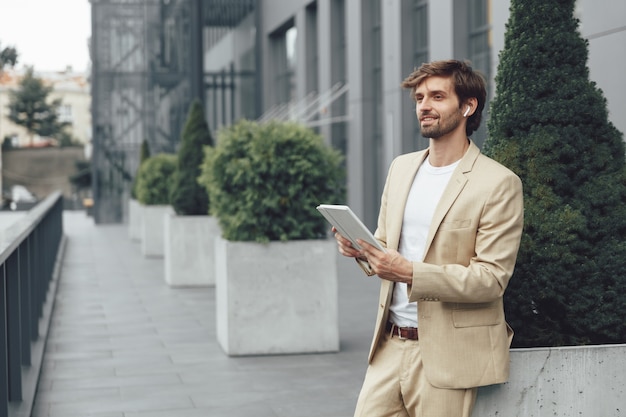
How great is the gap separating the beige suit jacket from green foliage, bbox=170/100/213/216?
11.7 metres

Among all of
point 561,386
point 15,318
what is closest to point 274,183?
point 15,318

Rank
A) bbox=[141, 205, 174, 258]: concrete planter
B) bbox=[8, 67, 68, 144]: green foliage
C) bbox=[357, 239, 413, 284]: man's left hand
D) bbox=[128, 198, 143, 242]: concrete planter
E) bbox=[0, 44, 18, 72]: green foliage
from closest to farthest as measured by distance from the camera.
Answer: bbox=[357, 239, 413, 284]: man's left hand < bbox=[141, 205, 174, 258]: concrete planter < bbox=[128, 198, 143, 242]: concrete planter < bbox=[0, 44, 18, 72]: green foliage < bbox=[8, 67, 68, 144]: green foliage

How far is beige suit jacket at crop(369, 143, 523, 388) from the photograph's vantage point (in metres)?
3.54

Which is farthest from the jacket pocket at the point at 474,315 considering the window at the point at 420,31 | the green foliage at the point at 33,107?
the green foliage at the point at 33,107

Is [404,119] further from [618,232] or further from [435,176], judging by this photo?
[435,176]

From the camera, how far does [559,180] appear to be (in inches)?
201

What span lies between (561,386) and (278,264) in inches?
201

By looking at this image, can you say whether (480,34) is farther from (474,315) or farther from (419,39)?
(474,315)

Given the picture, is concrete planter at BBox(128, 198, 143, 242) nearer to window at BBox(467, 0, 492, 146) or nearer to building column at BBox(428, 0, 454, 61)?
building column at BBox(428, 0, 454, 61)

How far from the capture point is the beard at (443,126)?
3.73m

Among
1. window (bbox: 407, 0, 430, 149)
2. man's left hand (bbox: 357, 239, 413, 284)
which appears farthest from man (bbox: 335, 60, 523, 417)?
window (bbox: 407, 0, 430, 149)

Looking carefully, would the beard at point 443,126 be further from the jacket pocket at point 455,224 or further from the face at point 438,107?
the jacket pocket at point 455,224

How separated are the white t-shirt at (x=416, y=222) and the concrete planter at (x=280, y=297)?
17.4 feet

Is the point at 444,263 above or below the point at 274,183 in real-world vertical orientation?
below
